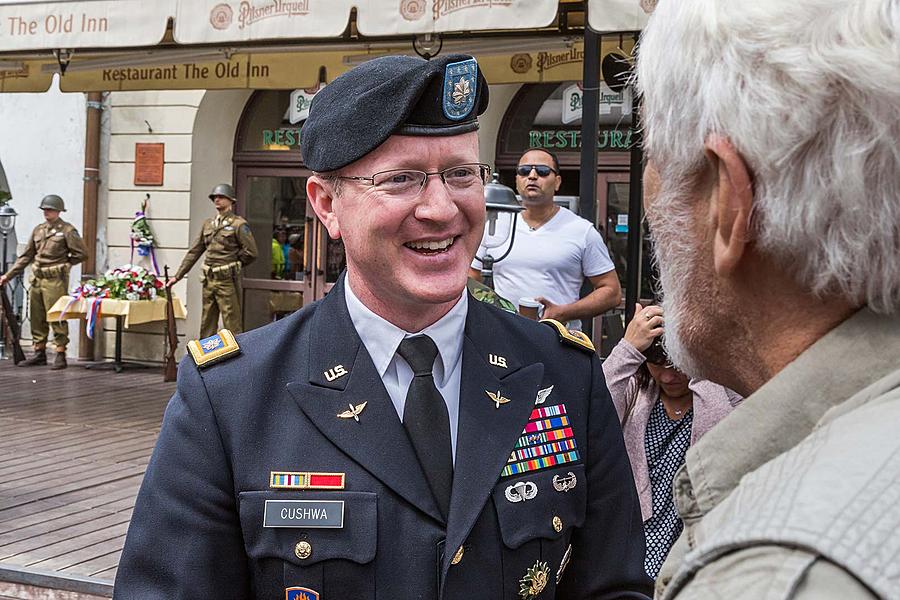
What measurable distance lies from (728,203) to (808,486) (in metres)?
0.37

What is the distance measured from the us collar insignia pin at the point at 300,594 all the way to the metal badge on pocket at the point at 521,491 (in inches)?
14.0

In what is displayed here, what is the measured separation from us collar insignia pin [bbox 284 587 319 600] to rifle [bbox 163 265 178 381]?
1027 cm

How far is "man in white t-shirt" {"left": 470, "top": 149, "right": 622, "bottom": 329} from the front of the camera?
603 centimetres

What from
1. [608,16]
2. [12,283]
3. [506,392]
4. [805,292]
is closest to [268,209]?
[12,283]

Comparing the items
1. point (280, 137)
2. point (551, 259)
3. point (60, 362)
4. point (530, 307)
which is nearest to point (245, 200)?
point (280, 137)

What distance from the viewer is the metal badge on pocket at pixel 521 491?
191 centimetres

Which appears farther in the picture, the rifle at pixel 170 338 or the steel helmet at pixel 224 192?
the steel helmet at pixel 224 192

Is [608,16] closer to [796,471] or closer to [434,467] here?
[434,467]

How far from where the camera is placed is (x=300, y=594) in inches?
71.2

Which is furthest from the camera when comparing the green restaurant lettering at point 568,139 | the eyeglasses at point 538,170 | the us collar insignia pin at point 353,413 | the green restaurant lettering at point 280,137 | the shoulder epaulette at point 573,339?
the green restaurant lettering at point 280,137

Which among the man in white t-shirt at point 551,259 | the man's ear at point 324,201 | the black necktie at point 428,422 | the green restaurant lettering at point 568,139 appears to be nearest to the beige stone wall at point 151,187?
the green restaurant lettering at point 568,139

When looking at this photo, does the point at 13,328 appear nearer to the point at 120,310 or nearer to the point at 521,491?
the point at 120,310

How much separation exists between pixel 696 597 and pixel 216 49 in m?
8.38

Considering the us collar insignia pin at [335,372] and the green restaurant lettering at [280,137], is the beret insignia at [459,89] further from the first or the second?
the green restaurant lettering at [280,137]
